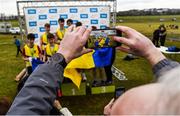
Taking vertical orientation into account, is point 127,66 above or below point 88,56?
below

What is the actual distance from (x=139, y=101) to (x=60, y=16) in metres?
8.87

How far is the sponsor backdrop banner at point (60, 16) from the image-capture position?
903 centimetres

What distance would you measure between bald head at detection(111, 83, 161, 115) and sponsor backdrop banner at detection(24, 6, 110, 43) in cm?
843

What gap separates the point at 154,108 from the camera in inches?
26.3

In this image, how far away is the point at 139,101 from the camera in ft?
2.34

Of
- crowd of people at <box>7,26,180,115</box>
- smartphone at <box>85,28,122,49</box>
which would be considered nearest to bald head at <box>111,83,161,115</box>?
crowd of people at <box>7,26,180,115</box>

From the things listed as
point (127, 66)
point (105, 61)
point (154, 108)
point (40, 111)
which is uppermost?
point (154, 108)

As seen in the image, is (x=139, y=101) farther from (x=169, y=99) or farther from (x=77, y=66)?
(x=77, y=66)

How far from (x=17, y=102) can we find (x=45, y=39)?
6.96 m

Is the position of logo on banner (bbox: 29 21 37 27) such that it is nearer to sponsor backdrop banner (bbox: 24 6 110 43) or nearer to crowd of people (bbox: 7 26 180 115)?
sponsor backdrop banner (bbox: 24 6 110 43)

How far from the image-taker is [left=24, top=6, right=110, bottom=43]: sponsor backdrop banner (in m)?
9.03

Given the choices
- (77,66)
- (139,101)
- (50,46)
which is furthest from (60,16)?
(139,101)

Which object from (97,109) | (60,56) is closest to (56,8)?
(97,109)

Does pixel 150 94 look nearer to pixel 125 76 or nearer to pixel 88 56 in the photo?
pixel 88 56
